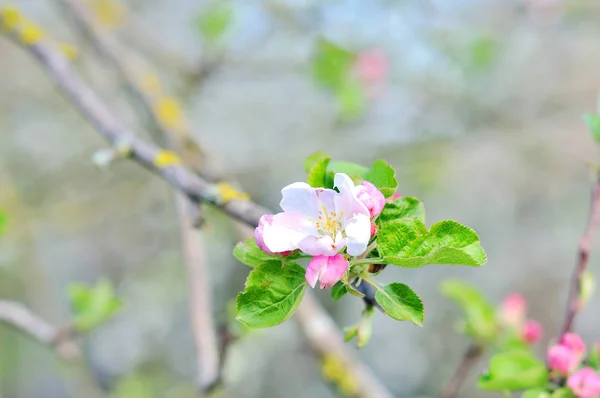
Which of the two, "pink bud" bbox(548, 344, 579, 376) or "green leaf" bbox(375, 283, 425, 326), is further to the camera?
"pink bud" bbox(548, 344, 579, 376)

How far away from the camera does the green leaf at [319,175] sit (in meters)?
0.67

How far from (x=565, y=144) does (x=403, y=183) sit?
41.6 inches

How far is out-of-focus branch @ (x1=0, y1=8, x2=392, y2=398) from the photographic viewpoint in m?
0.86

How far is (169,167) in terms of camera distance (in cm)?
94

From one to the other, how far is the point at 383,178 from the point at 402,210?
0.15ft

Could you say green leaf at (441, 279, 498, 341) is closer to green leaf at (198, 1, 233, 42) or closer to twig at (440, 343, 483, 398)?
twig at (440, 343, 483, 398)

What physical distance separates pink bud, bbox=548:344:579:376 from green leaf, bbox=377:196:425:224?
377 mm

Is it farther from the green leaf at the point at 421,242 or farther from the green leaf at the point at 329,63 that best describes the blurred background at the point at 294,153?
the green leaf at the point at 421,242

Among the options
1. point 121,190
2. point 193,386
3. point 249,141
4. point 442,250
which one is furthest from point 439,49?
point 442,250

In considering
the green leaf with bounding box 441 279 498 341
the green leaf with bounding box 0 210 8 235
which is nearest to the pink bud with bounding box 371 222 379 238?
the green leaf with bounding box 441 279 498 341

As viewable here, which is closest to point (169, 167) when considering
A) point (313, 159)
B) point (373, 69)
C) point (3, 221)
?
point (313, 159)

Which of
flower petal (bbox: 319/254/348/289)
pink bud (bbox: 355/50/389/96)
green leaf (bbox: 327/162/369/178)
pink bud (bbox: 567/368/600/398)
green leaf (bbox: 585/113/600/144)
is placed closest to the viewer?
flower petal (bbox: 319/254/348/289)

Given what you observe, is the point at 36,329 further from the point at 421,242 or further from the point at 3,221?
the point at 421,242

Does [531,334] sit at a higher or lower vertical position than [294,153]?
higher
